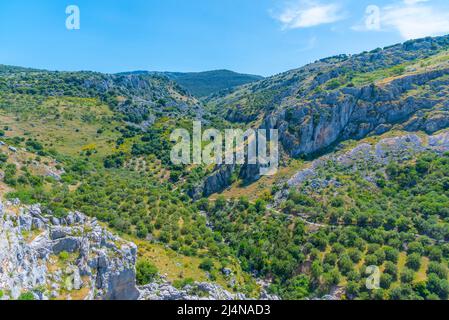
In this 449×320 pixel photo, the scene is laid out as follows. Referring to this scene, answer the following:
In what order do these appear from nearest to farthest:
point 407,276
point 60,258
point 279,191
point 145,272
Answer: point 60,258 < point 145,272 < point 407,276 < point 279,191

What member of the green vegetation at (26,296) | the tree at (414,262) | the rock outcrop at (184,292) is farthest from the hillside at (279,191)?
the green vegetation at (26,296)

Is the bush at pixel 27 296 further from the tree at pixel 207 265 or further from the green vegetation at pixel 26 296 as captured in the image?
the tree at pixel 207 265

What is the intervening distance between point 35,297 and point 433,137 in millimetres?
88344

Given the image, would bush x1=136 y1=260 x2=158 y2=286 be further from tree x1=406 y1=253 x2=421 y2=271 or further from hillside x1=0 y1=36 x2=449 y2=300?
tree x1=406 y1=253 x2=421 y2=271

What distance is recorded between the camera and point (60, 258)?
32938 mm

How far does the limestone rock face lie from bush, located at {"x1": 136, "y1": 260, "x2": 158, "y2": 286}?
2043 millimetres

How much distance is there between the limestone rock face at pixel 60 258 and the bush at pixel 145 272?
6.70 ft

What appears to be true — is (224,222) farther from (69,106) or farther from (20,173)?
(69,106)

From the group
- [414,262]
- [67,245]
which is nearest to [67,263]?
[67,245]

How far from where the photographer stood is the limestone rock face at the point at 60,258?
27969 mm

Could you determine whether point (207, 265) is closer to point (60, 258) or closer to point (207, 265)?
point (207, 265)

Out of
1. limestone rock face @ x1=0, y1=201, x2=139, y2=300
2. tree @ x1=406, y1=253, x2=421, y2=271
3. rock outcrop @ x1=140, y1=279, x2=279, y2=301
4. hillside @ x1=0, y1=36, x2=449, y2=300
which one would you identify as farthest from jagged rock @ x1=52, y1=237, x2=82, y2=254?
tree @ x1=406, y1=253, x2=421, y2=271

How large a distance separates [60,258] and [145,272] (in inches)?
414

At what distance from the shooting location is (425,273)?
147 feet
